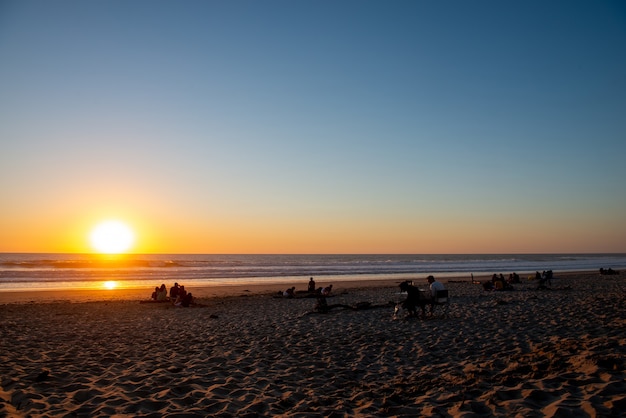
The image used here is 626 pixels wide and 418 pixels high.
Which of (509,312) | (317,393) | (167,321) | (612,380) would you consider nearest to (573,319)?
(509,312)

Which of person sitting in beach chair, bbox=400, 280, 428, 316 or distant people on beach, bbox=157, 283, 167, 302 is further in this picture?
distant people on beach, bbox=157, 283, 167, 302

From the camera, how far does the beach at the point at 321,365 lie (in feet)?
17.9

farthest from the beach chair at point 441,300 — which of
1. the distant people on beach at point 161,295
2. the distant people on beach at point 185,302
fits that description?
the distant people on beach at point 161,295

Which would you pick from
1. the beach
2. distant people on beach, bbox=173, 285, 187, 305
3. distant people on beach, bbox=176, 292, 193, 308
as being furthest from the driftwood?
distant people on beach, bbox=173, 285, 187, 305

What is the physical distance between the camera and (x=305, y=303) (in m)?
18.2

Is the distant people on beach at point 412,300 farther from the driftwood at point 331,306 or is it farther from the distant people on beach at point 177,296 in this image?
the distant people on beach at point 177,296

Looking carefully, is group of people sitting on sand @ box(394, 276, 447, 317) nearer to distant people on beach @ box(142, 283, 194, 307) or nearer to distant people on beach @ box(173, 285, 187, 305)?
distant people on beach @ box(142, 283, 194, 307)

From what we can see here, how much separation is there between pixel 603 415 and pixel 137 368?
7.09 m

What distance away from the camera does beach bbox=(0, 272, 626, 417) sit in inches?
214

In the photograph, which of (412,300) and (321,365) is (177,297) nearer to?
(412,300)

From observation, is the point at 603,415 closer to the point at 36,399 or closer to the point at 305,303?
the point at 36,399

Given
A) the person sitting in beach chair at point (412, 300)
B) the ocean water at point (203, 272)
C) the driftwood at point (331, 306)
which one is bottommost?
the ocean water at point (203, 272)

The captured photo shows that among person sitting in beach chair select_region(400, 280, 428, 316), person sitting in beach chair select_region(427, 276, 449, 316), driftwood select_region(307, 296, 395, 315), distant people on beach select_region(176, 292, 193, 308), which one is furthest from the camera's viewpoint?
distant people on beach select_region(176, 292, 193, 308)

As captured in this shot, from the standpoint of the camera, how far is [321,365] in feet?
25.5
